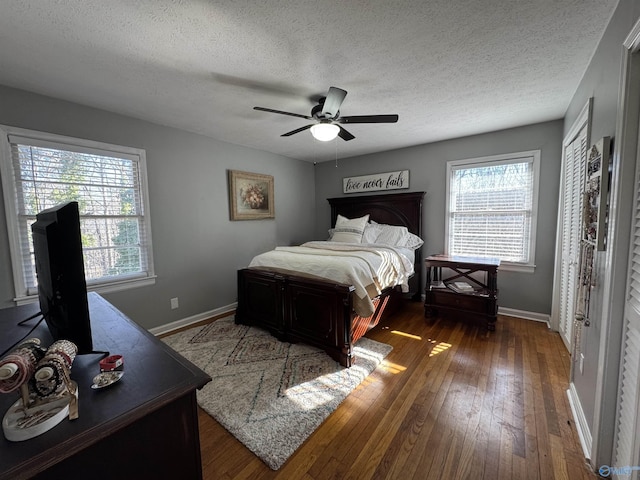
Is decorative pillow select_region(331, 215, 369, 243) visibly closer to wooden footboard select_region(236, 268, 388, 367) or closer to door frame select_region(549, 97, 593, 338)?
wooden footboard select_region(236, 268, 388, 367)

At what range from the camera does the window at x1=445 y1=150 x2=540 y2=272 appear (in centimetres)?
325

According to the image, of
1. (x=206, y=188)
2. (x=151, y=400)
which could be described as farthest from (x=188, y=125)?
(x=151, y=400)

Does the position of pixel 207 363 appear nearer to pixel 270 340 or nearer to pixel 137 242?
pixel 270 340

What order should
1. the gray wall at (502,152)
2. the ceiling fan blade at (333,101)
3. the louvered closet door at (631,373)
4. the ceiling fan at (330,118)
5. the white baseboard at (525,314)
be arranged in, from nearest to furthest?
the louvered closet door at (631,373), the ceiling fan blade at (333,101), the ceiling fan at (330,118), the gray wall at (502,152), the white baseboard at (525,314)

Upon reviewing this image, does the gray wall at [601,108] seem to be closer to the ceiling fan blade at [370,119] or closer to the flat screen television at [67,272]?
the ceiling fan blade at [370,119]

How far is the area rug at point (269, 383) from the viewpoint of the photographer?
1637 millimetres

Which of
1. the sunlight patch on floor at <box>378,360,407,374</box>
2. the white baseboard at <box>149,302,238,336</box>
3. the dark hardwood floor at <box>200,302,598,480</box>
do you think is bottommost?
the dark hardwood floor at <box>200,302,598,480</box>

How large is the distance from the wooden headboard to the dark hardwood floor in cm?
159

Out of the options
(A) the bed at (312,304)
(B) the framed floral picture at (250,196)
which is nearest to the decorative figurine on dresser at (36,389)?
(A) the bed at (312,304)

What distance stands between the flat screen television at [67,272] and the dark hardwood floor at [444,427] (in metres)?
1.05

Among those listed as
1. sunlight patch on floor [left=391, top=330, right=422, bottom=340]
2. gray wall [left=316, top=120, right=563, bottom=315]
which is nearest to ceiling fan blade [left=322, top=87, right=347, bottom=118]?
gray wall [left=316, top=120, right=563, bottom=315]

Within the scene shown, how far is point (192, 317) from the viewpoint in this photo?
340 cm

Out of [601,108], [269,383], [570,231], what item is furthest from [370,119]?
[269,383]

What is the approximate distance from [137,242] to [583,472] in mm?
3916
